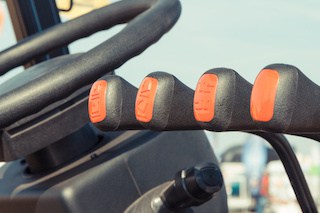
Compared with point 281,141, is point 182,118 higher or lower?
higher

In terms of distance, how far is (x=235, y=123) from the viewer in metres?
0.38

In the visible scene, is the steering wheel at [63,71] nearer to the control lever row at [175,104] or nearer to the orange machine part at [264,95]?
the control lever row at [175,104]

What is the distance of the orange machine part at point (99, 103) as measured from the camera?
1.55 feet

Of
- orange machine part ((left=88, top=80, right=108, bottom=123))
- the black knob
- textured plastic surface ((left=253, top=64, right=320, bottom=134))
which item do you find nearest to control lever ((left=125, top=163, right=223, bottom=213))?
the black knob

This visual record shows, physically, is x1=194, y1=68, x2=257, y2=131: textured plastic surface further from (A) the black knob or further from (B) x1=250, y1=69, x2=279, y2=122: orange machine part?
(A) the black knob

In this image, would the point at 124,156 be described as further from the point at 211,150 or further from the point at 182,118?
the point at 182,118

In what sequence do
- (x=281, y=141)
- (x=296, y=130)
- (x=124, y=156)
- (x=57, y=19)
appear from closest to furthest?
(x=296, y=130), (x=281, y=141), (x=124, y=156), (x=57, y=19)

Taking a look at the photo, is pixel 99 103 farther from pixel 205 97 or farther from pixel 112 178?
pixel 112 178

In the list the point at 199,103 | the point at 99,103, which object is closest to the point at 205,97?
the point at 199,103

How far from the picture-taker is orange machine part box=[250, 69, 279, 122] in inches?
→ 14.0

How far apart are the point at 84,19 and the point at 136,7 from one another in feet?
0.22

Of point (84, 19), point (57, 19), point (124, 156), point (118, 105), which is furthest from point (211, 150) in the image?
point (57, 19)

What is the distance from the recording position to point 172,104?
422 millimetres

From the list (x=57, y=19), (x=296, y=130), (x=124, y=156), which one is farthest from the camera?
(x=57, y=19)
